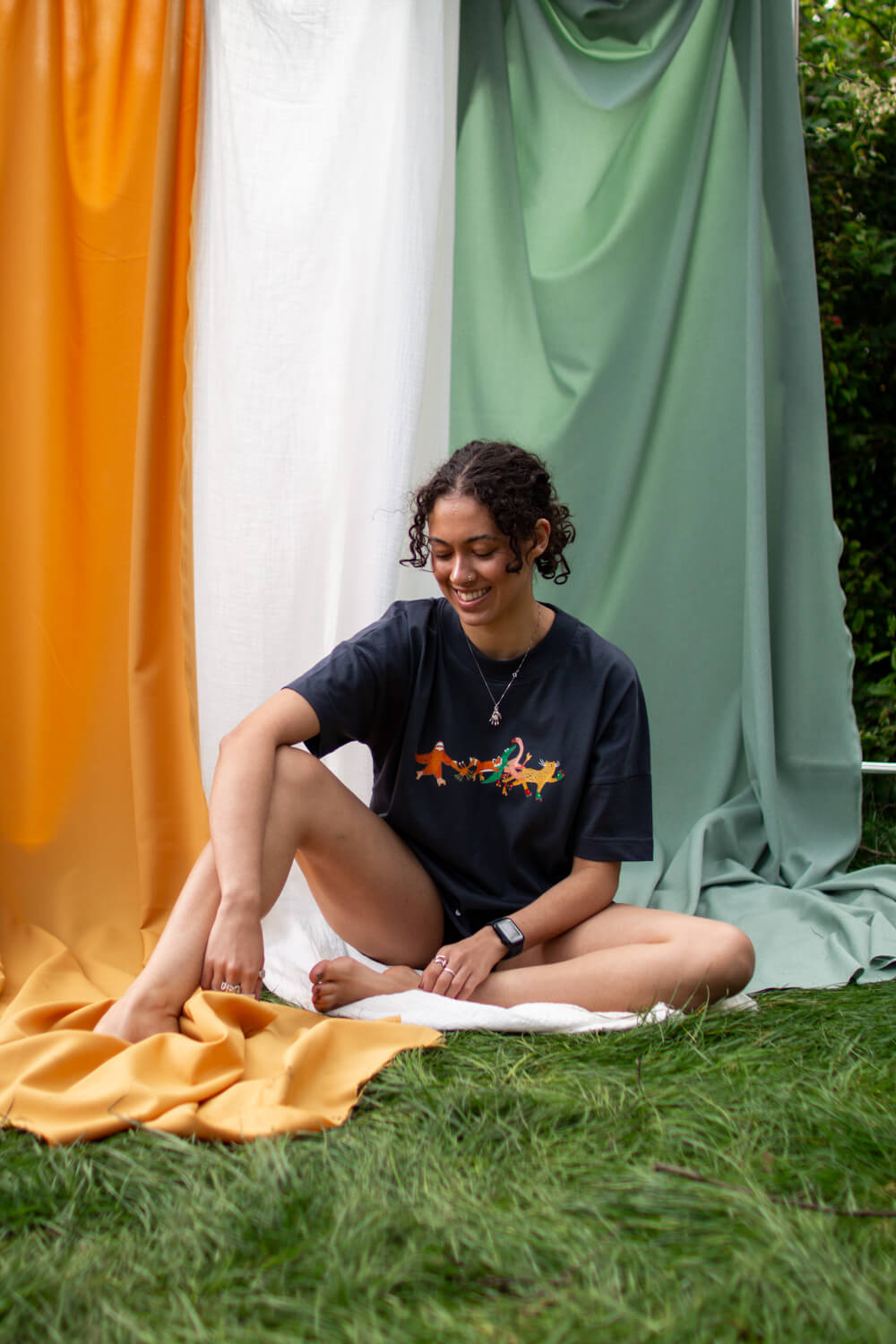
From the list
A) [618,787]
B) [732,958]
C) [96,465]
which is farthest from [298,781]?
[96,465]

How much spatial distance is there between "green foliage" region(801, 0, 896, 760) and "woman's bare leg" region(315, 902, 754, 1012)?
1.66 meters

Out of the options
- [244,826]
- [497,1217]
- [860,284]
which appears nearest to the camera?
[497,1217]

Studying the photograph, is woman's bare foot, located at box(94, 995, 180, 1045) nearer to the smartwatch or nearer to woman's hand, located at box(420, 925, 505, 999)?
woman's hand, located at box(420, 925, 505, 999)

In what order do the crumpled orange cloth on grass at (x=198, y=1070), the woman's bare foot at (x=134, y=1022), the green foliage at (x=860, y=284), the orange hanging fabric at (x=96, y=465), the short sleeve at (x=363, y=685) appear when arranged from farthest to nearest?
the green foliage at (x=860, y=284)
the orange hanging fabric at (x=96, y=465)
the short sleeve at (x=363, y=685)
the woman's bare foot at (x=134, y=1022)
the crumpled orange cloth on grass at (x=198, y=1070)

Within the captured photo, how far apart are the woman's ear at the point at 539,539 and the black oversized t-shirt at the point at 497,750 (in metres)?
0.14

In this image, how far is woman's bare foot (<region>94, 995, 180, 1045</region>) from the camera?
152 cm

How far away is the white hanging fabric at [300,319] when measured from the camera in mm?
2439

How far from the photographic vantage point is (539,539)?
6.03 ft

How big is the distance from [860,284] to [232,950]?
8.55 ft

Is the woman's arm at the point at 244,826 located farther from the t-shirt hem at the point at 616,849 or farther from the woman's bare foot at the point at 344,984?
the t-shirt hem at the point at 616,849

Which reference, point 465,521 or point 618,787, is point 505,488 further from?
point 618,787

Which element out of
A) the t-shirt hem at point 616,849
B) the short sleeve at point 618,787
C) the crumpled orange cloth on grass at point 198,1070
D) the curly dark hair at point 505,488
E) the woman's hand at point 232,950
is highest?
the curly dark hair at point 505,488

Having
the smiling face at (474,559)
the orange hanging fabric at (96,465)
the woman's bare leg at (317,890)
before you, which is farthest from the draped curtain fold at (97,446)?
the smiling face at (474,559)

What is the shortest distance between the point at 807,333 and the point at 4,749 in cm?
200
